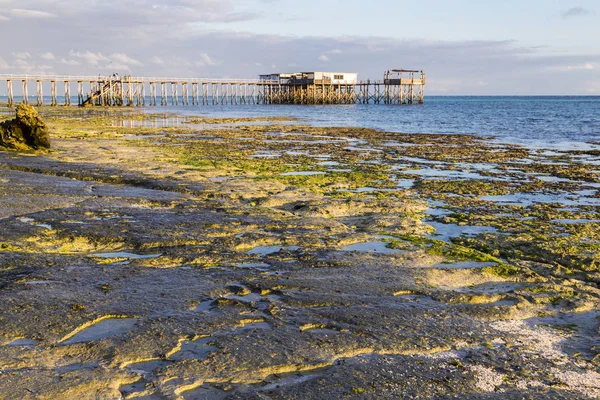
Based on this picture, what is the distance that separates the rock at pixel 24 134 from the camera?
77.3ft

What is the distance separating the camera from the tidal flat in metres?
5.74

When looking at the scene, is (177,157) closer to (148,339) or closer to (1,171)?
(1,171)

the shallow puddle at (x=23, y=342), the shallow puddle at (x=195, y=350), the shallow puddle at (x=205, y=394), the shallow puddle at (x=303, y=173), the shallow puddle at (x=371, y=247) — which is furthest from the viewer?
the shallow puddle at (x=303, y=173)

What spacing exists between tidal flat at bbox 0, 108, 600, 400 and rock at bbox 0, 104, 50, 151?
7.16m

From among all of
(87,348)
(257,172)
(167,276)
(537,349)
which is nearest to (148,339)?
(87,348)

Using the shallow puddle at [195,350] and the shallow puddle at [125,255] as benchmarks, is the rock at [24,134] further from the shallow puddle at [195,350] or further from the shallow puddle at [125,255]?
the shallow puddle at [195,350]

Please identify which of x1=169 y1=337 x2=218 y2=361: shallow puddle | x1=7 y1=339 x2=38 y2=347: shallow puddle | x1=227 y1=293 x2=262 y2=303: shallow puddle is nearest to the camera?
x1=169 y1=337 x2=218 y2=361: shallow puddle

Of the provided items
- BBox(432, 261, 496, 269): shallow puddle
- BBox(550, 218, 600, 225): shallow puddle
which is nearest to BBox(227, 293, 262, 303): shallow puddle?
BBox(432, 261, 496, 269): shallow puddle

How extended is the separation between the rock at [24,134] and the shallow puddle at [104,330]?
1883 centimetres

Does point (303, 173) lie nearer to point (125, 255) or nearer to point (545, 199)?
point (545, 199)

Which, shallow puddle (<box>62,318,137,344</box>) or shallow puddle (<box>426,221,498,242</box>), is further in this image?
shallow puddle (<box>426,221,498,242</box>)

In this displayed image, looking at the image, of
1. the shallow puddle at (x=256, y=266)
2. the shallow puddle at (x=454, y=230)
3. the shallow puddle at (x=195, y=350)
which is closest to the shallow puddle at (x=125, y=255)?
the shallow puddle at (x=256, y=266)

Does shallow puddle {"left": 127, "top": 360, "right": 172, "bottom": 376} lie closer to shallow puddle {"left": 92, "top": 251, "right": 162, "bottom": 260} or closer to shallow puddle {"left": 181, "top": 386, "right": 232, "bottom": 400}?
shallow puddle {"left": 181, "top": 386, "right": 232, "bottom": 400}

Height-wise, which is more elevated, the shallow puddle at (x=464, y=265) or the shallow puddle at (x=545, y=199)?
the shallow puddle at (x=545, y=199)
